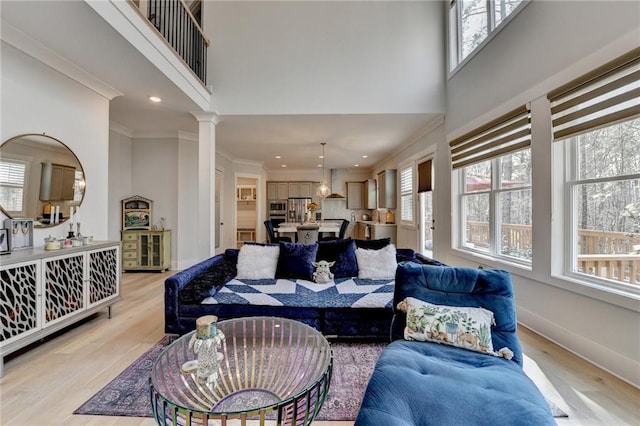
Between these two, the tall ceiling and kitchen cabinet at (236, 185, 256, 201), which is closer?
the tall ceiling

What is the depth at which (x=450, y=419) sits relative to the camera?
3.49 ft

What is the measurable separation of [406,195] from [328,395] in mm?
5010

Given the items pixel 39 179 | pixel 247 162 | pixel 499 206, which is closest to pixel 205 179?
pixel 39 179

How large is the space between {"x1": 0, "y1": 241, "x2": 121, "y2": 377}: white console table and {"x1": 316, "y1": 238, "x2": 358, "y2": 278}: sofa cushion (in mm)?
2298

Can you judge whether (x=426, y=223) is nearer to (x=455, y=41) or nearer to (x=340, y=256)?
(x=340, y=256)

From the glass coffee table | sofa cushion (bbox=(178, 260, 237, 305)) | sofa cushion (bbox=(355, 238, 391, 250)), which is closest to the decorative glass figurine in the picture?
the glass coffee table

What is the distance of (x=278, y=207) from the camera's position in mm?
9266

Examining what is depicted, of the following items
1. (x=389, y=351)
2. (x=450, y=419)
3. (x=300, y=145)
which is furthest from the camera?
(x=300, y=145)

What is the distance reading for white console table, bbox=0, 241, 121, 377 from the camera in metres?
2.09

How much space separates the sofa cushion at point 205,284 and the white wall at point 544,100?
9.93ft

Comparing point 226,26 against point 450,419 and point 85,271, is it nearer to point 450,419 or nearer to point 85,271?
point 85,271

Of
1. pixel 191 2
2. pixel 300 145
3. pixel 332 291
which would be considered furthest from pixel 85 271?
pixel 191 2

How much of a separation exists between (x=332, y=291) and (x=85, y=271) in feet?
7.90

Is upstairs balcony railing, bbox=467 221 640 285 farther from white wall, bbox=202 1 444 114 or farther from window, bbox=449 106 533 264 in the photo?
white wall, bbox=202 1 444 114
